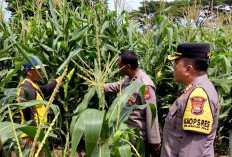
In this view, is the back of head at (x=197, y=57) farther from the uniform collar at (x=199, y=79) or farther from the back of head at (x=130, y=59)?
the back of head at (x=130, y=59)

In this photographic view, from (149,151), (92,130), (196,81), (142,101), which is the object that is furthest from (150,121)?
(92,130)

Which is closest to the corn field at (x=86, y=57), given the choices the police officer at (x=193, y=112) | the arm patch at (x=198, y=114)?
the police officer at (x=193, y=112)

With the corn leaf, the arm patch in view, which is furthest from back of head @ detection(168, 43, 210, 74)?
the corn leaf

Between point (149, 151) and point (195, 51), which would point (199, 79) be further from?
point (149, 151)

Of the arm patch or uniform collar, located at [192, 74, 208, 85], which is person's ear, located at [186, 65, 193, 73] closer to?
uniform collar, located at [192, 74, 208, 85]

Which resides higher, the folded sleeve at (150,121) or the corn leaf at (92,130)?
the corn leaf at (92,130)

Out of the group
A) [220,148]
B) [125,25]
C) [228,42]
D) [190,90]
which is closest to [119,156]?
[190,90]

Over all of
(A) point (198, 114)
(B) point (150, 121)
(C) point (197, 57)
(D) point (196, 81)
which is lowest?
(B) point (150, 121)

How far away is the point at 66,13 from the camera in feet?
9.41

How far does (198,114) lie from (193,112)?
36 mm

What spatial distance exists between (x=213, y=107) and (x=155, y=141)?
3.52ft

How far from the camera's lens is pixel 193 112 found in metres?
1.59

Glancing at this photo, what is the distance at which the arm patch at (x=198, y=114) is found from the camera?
5.09ft

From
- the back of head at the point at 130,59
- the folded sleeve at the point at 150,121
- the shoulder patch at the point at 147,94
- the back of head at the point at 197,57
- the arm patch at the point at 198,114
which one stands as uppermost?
the back of head at the point at 197,57
